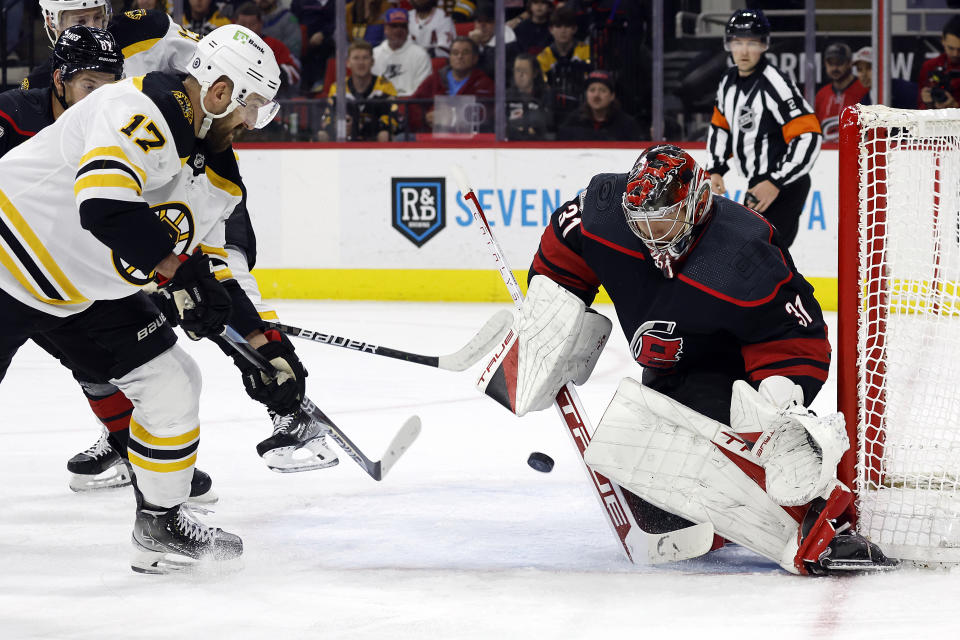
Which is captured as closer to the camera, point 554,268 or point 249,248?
point 554,268

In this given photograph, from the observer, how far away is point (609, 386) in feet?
13.8

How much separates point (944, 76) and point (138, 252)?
187 inches

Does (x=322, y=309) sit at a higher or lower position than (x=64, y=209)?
lower

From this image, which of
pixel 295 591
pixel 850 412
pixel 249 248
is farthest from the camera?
pixel 249 248

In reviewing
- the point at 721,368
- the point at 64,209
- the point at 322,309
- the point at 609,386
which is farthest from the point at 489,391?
the point at 322,309

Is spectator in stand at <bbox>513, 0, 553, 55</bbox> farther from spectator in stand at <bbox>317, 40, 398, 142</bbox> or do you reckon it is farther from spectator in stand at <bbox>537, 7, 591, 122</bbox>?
spectator in stand at <bbox>317, 40, 398, 142</bbox>

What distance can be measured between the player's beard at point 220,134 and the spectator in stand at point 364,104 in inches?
157

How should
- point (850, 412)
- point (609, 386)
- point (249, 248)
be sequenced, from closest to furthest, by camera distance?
point (850, 412) < point (249, 248) < point (609, 386)

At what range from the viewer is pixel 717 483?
222 centimetres

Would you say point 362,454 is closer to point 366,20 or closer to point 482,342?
point 482,342

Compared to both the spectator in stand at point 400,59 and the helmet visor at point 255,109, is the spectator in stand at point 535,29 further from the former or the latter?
the helmet visor at point 255,109

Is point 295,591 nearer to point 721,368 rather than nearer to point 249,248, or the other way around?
point 721,368

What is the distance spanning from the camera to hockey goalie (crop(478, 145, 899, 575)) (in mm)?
2123

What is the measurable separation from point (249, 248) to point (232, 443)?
21.5 inches
